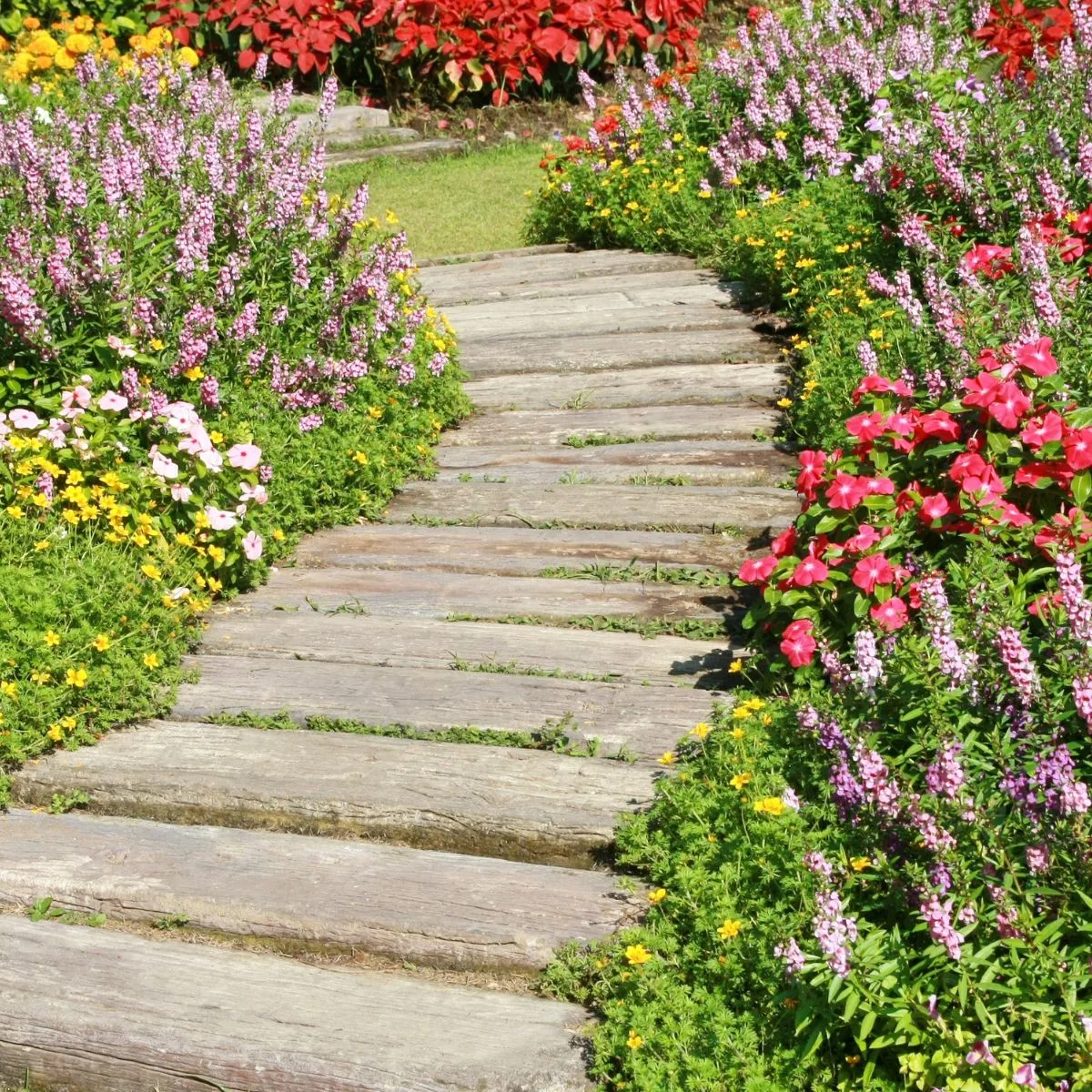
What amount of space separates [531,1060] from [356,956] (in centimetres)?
61

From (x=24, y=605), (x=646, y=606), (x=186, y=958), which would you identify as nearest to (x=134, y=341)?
(x=24, y=605)

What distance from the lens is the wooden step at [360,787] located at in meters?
3.75

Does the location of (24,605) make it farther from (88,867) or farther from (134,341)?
(134,341)

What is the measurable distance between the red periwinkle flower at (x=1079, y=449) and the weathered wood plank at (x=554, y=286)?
168 inches

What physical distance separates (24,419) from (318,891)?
2.27 meters

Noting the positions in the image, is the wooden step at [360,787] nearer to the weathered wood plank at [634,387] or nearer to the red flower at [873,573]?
the red flower at [873,573]

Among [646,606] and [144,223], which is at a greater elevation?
[144,223]

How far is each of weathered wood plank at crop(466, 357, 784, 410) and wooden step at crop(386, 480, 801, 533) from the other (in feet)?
3.01

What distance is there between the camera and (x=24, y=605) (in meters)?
4.33

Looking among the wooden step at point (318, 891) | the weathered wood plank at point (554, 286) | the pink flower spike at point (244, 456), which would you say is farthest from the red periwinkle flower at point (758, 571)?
the weathered wood plank at point (554, 286)

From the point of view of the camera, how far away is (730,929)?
3.06 m

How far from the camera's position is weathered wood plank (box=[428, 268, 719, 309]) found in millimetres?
7980

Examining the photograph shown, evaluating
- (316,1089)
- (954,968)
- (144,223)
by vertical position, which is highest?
(144,223)

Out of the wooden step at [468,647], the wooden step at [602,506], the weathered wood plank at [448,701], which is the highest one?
the wooden step at [602,506]
